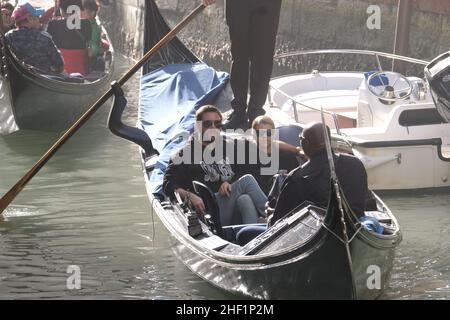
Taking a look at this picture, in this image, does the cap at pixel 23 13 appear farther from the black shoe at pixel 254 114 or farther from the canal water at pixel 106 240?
the black shoe at pixel 254 114

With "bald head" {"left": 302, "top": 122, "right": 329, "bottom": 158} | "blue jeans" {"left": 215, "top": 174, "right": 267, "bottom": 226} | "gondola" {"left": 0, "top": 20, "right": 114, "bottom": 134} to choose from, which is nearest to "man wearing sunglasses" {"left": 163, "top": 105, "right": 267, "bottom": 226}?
"blue jeans" {"left": 215, "top": 174, "right": 267, "bottom": 226}

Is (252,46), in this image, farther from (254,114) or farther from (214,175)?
(214,175)

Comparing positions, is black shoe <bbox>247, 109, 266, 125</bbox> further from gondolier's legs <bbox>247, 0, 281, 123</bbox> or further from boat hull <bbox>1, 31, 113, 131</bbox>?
boat hull <bbox>1, 31, 113, 131</bbox>

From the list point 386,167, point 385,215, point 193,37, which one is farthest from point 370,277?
point 193,37

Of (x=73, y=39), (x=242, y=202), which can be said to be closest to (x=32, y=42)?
(x=73, y=39)

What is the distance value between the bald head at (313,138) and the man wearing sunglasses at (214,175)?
619 millimetres

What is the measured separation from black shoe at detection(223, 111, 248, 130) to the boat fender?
32cm

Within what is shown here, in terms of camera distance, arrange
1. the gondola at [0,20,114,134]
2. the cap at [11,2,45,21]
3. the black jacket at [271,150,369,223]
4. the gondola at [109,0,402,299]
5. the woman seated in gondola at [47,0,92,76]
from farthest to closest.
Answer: the woman seated in gondola at [47,0,92,76], the gondola at [0,20,114,134], the cap at [11,2,45,21], the black jacket at [271,150,369,223], the gondola at [109,0,402,299]

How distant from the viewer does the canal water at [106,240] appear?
428 centimetres

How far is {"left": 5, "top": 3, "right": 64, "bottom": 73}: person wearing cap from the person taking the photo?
259 inches

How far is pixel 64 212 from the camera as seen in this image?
5.30m

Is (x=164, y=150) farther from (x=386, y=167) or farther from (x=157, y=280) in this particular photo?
(x=386, y=167)

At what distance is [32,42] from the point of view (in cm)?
670

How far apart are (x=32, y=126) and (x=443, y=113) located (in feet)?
9.33
